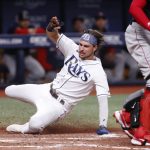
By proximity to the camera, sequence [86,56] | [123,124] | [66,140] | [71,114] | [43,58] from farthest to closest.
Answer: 1. [43,58]
2. [71,114]
3. [86,56]
4. [123,124]
5. [66,140]

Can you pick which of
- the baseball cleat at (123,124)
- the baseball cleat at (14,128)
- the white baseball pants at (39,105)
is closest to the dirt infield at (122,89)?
the white baseball pants at (39,105)

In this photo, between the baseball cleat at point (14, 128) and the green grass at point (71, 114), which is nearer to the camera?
the baseball cleat at point (14, 128)

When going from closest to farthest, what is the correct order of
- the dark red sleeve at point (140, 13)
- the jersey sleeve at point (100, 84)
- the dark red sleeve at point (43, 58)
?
1. the dark red sleeve at point (140, 13)
2. the jersey sleeve at point (100, 84)
3. the dark red sleeve at point (43, 58)

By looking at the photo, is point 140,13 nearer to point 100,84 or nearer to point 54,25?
point 100,84

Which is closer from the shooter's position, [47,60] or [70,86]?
[70,86]

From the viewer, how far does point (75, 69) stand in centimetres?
707

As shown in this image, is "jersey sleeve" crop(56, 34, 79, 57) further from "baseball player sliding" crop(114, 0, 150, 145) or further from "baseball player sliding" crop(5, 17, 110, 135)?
"baseball player sliding" crop(114, 0, 150, 145)

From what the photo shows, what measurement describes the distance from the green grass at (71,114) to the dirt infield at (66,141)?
0.64 meters

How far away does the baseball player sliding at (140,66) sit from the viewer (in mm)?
6203

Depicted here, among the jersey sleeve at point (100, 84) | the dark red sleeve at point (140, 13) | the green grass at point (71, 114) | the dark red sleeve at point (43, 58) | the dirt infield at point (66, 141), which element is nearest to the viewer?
the dirt infield at point (66, 141)

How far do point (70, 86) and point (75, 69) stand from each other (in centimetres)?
19

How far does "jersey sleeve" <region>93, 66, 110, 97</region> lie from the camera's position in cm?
684

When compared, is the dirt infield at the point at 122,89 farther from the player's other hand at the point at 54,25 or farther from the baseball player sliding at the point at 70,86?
the player's other hand at the point at 54,25

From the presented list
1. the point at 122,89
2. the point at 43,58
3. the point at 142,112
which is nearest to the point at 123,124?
the point at 142,112
